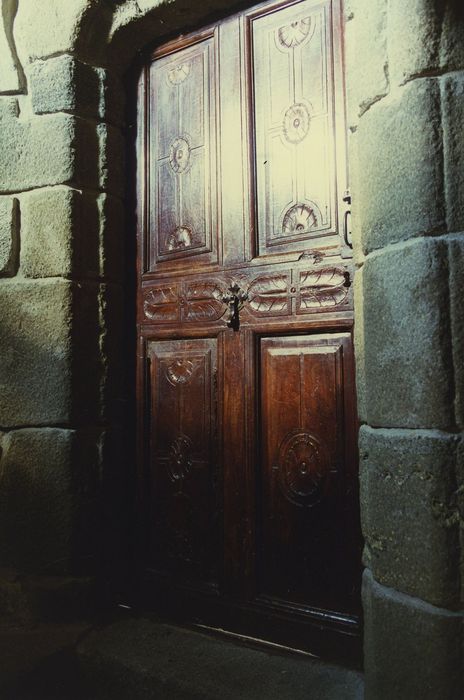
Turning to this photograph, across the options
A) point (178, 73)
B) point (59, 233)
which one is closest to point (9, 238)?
point (59, 233)

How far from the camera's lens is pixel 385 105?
1285 millimetres

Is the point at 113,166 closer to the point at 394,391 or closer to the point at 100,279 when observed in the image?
the point at 100,279

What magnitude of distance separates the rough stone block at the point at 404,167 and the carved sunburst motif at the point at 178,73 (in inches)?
35.7

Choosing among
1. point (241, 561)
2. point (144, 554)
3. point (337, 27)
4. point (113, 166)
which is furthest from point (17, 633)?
point (337, 27)

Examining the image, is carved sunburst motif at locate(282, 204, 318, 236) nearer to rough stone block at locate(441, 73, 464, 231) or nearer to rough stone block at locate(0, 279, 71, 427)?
rough stone block at locate(441, 73, 464, 231)

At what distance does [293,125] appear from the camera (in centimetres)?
171

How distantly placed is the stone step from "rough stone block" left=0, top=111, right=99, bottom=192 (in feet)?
5.29

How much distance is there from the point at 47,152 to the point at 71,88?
25 centimetres

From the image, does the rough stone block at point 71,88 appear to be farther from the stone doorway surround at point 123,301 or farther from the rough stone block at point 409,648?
the rough stone block at point 409,648

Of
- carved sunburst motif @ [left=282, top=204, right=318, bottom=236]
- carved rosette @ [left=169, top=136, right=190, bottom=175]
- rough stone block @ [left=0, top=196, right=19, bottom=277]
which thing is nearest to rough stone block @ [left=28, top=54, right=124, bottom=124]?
carved rosette @ [left=169, top=136, right=190, bottom=175]

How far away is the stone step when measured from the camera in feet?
4.73

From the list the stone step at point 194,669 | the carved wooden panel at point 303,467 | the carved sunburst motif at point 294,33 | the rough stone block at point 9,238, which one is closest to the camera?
the stone step at point 194,669

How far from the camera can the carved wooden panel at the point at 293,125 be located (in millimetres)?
1651

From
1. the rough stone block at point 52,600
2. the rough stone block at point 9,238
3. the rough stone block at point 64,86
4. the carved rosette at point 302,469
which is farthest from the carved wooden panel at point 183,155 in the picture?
the rough stone block at point 52,600
